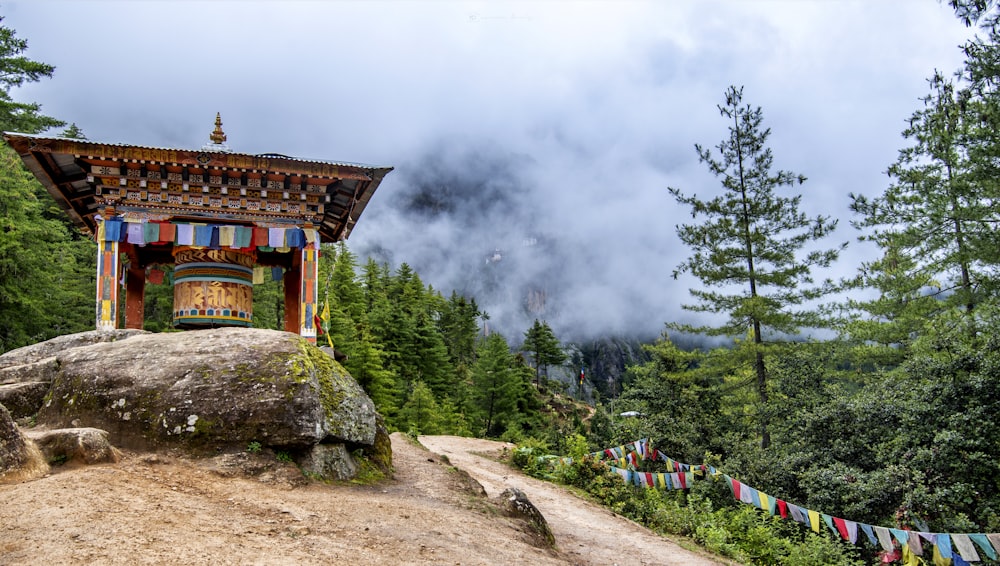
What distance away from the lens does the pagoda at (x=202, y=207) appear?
13.6m

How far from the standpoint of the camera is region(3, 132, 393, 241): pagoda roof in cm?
1354

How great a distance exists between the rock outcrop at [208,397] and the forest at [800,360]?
4748 millimetres

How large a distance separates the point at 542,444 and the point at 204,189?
14155 mm

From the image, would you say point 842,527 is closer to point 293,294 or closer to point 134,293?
point 293,294

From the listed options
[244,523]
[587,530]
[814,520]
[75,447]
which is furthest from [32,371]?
[814,520]

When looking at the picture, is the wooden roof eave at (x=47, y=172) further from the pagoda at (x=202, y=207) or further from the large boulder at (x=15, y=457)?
the large boulder at (x=15, y=457)

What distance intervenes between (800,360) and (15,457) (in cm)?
2055

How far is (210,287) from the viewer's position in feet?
47.2

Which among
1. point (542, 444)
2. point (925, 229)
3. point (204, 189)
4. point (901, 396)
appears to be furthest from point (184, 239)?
point (925, 229)

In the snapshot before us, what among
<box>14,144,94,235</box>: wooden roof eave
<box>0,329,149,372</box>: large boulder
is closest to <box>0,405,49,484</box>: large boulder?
<box>0,329,149,372</box>: large boulder

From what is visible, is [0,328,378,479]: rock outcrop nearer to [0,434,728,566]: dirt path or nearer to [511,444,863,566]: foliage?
[0,434,728,566]: dirt path

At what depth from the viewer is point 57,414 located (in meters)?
9.20

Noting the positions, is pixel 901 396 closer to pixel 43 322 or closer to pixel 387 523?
pixel 387 523

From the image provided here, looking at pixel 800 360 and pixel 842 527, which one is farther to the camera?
pixel 800 360
